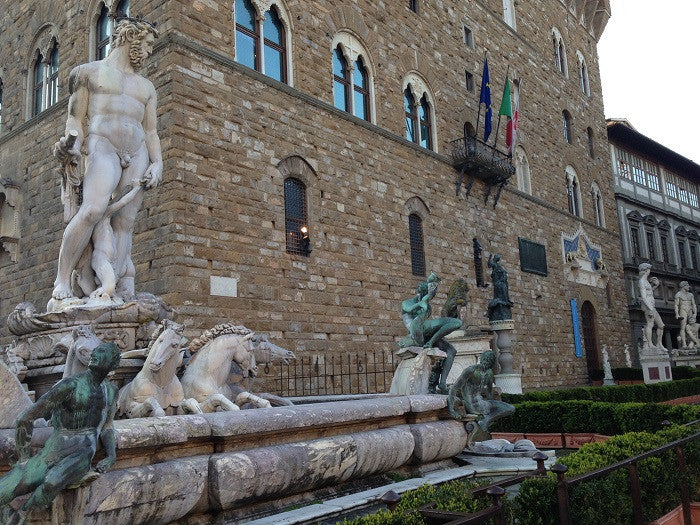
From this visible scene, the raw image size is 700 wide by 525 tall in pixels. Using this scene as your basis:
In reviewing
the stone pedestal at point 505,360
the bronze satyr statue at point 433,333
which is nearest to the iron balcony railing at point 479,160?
the stone pedestal at point 505,360

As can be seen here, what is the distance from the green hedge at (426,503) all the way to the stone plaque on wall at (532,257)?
17948 mm

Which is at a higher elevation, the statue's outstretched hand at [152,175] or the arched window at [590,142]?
the arched window at [590,142]

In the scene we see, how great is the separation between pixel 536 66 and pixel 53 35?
17.2m

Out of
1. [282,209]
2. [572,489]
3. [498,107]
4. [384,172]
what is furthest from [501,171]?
[572,489]

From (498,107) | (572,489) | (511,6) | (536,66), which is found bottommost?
(572,489)

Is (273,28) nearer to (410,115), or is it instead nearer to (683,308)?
(410,115)

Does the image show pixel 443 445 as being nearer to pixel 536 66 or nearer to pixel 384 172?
pixel 384 172

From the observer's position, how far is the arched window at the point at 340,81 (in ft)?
47.8

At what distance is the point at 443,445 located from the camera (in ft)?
20.1

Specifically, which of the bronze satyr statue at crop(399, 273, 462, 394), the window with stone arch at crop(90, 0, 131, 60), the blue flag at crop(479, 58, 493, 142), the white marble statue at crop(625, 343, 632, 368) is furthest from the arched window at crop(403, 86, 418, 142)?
the white marble statue at crop(625, 343, 632, 368)

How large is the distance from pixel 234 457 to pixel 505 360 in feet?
36.4

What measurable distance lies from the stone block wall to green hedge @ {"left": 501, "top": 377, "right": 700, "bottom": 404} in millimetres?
3502

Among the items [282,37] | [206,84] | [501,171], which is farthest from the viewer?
[501,171]

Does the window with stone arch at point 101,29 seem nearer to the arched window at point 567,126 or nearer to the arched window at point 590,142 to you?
the arched window at point 567,126
